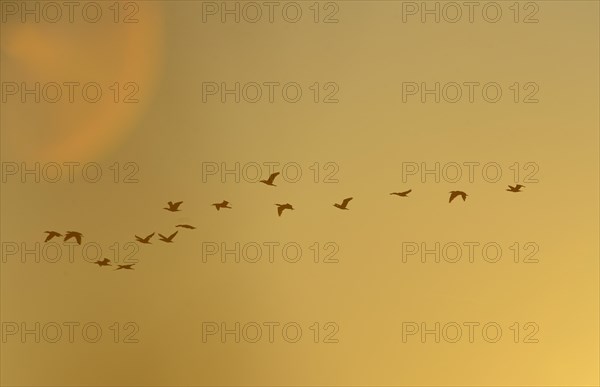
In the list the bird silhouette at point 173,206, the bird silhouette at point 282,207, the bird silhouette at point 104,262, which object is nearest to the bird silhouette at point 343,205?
the bird silhouette at point 282,207

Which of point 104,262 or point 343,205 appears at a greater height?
point 343,205

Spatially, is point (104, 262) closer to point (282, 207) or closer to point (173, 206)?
point (173, 206)

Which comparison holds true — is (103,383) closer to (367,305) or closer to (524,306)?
(367,305)

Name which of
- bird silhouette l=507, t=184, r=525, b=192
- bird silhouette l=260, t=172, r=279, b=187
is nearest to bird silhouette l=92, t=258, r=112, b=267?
bird silhouette l=260, t=172, r=279, b=187

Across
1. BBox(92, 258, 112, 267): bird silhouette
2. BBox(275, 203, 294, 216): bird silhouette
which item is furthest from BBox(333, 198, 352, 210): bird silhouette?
BBox(92, 258, 112, 267): bird silhouette

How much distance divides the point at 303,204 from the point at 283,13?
647mm

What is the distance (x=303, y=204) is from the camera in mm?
1833

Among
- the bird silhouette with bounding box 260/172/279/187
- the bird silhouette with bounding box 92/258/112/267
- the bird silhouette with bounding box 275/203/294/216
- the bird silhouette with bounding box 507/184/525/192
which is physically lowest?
the bird silhouette with bounding box 92/258/112/267

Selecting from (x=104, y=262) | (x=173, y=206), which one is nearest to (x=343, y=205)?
(x=173, y=206)

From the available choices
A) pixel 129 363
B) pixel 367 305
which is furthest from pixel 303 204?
pixel 129 363

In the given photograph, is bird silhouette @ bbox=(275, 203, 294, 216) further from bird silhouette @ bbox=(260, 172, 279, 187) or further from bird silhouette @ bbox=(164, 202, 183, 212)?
bird silhouette @ bbox=(164, 202, 183, 212)

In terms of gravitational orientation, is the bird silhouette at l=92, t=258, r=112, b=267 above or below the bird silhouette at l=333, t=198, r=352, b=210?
below

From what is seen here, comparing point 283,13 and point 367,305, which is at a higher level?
point 283,13

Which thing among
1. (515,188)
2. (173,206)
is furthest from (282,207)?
(515,188)
